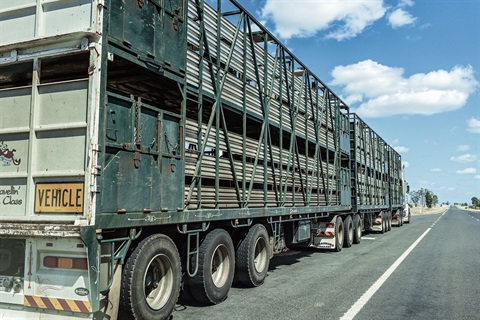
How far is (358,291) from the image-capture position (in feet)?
24.2

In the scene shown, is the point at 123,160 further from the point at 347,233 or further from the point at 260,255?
the point at 347,233

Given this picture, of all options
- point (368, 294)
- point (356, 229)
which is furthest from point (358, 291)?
point (356, 229)

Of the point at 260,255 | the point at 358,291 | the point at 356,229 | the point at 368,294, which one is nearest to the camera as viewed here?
the point at 368,294

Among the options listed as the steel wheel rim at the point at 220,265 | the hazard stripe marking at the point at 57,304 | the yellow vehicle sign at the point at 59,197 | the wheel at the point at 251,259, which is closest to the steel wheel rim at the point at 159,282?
the hazard stripe marking at the point at 57,304

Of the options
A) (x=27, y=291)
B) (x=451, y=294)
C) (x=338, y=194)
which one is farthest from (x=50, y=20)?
(x=338, y=194)

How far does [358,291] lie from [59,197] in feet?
17.9

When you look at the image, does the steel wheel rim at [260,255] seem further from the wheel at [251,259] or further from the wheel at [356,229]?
the wheel at [356,229]

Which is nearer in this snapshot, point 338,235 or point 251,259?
point 251,259

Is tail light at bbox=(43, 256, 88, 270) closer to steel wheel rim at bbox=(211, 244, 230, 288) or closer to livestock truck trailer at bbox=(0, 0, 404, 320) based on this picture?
livestock truck trailer at bbox=(0, 0, 404, 320)

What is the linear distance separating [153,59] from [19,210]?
229cm

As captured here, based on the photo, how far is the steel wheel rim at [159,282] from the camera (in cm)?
504

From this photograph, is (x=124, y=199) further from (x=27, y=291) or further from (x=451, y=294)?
(x=451, y=294)

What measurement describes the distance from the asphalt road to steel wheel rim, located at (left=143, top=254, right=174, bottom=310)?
2.75 feet

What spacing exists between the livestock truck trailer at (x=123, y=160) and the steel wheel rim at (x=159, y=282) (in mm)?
14
